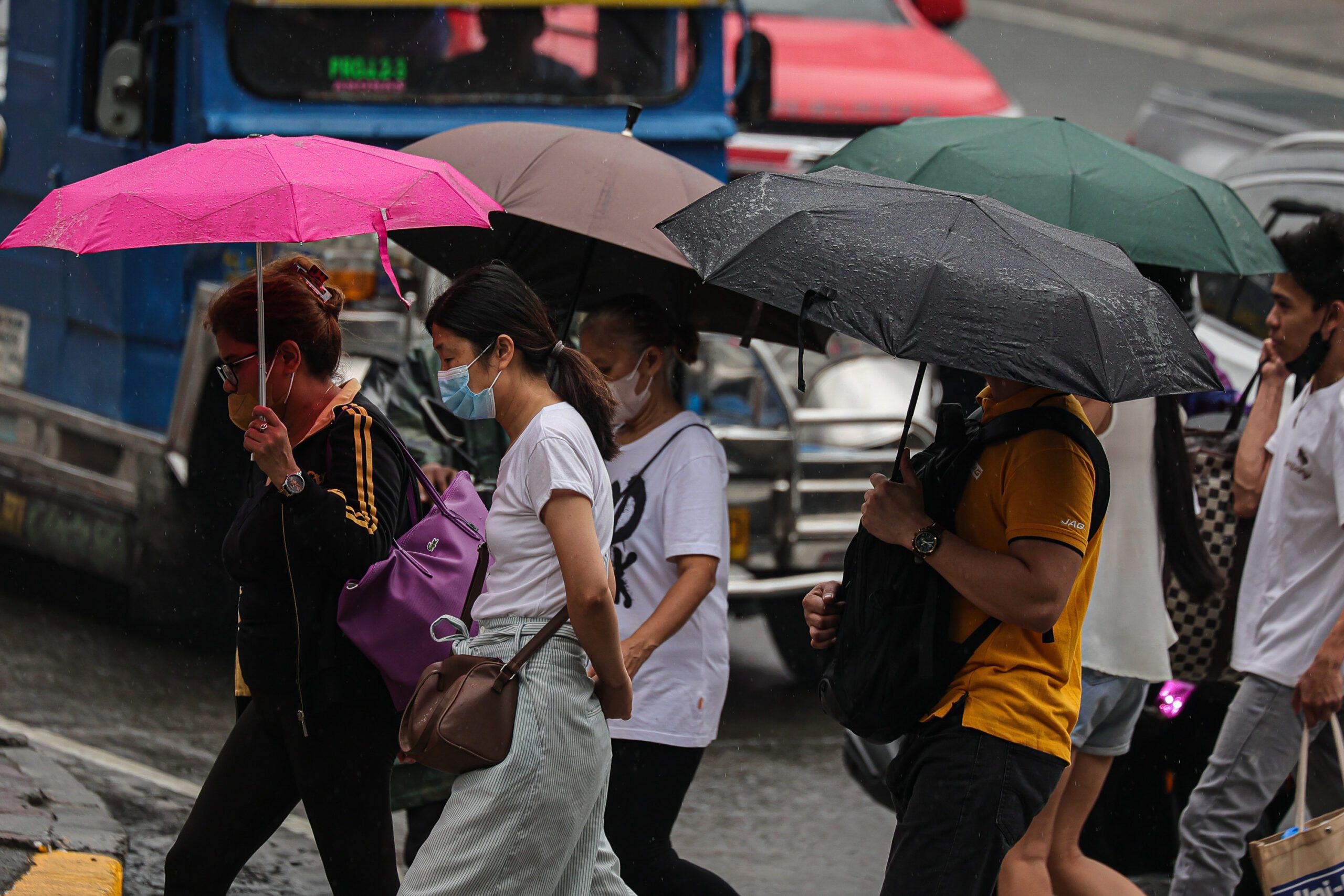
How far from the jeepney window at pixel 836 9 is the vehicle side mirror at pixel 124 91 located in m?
7.19

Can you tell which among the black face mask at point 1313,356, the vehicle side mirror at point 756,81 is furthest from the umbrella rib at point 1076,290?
the vehicle side mirror at point 756,81

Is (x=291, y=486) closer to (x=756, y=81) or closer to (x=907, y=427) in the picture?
(x=907, y=427)

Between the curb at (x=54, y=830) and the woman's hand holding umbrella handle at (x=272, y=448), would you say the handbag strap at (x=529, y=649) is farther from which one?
the curb at (x=54, y=830)

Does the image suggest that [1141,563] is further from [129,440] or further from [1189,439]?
[129,440]

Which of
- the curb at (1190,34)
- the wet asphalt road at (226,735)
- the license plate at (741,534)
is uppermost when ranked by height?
the curb at (1190,34)

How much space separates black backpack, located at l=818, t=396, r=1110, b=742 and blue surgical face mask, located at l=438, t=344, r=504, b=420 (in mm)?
760

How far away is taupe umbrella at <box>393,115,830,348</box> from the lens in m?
3.90

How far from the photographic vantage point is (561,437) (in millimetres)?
2988

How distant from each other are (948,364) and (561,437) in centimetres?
73

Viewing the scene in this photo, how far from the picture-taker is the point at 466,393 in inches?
122

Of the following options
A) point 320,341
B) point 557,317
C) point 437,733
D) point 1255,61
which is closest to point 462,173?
point 557,317

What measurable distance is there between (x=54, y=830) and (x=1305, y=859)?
10.2 ft

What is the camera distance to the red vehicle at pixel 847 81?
11117mm

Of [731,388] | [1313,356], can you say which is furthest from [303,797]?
[731,388]
